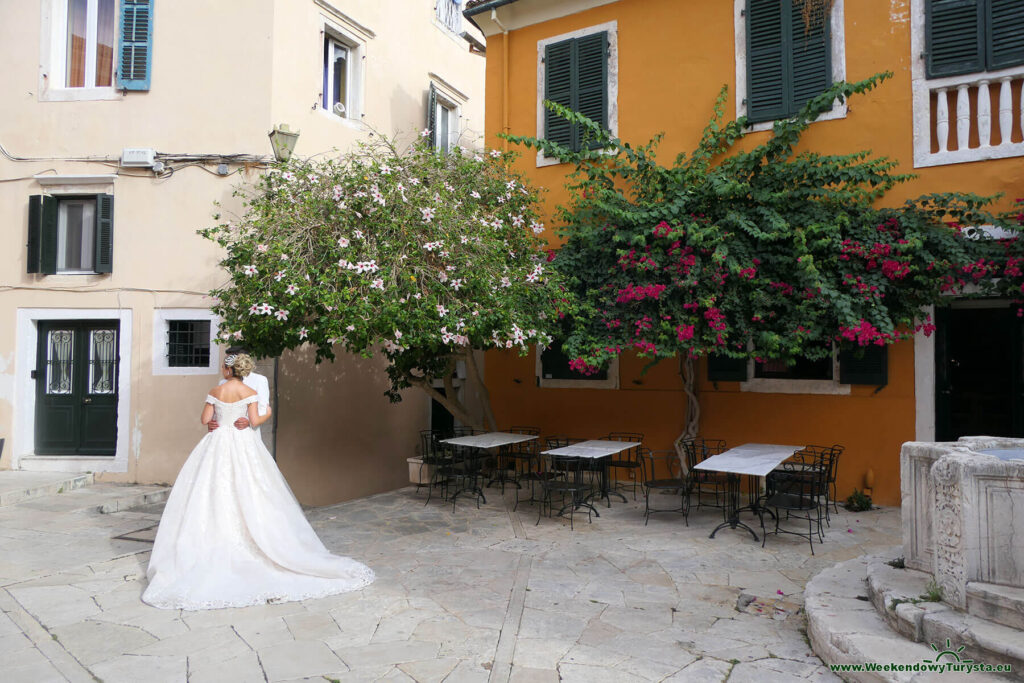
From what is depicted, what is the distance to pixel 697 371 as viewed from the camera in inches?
361

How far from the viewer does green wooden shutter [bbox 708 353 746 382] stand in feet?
28.5

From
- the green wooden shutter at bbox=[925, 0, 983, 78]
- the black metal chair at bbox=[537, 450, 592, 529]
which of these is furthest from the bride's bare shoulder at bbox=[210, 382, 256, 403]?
the green wooden shutter at bbox=[925, 0, 983, 78]

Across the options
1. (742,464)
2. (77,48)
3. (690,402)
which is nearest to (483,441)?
(690,402)

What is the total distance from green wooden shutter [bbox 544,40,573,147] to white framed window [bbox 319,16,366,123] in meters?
3.06

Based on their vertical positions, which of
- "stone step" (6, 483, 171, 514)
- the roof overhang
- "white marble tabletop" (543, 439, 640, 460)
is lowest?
"stone step" (6, 483, 171, 514)

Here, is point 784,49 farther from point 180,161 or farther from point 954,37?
point 180,161

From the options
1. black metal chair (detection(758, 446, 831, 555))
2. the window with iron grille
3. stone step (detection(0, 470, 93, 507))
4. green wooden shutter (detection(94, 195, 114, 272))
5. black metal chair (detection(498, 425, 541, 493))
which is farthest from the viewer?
black metal chair (detection(498, 425, 541, 493))

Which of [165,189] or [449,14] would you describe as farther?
[449,14]

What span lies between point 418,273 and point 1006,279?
606 cm

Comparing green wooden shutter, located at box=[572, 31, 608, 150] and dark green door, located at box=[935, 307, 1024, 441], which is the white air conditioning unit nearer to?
green wooden shutter, located at box=[572, 31, 608, 150]

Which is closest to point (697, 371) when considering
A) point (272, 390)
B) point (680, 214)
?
point (680, 214)

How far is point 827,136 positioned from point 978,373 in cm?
357

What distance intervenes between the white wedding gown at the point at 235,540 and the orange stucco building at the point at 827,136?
5.10m

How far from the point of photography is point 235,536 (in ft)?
17.9
